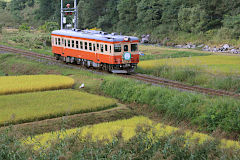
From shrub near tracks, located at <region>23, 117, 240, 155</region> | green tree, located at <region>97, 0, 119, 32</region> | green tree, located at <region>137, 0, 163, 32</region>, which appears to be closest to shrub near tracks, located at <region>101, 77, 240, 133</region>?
shrub near tracks, located at <region>23, 117, 240, 155</region>

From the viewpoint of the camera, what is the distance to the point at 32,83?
22.2 meters

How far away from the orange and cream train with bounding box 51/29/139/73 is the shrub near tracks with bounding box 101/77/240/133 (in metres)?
4.26

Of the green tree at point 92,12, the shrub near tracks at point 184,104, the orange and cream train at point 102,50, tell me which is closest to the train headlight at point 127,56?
the orange and cream train at point 102,50

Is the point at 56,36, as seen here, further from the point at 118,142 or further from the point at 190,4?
the point at 190,4

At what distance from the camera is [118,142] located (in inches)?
390

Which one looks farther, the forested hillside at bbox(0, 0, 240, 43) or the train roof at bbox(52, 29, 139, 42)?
the forested hillside at bbox(0, 0, 240, 43)

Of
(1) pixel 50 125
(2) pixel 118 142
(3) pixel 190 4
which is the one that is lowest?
(1) pixel 50 125

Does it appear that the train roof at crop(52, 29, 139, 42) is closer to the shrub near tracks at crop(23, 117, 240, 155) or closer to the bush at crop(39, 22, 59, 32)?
the shrub near tracks at crop(23, 117, 240, 155)

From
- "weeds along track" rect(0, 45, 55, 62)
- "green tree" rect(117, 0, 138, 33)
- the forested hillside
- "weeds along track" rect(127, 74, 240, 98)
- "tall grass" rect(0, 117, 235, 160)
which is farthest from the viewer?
"green tree" rect(117, 0, 138, 33)

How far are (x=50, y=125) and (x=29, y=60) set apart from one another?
17.9m

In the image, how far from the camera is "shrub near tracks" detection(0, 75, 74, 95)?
20770 millimetres

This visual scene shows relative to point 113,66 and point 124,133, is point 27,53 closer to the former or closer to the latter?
point 113,66

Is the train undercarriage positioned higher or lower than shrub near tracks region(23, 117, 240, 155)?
higher

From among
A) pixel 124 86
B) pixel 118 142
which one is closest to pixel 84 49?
pixel 124 86
